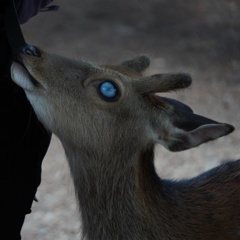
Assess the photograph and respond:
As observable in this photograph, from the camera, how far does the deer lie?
2879 millimetres

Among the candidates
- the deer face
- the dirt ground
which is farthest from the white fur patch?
the dirt ground

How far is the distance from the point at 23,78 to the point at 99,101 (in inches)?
13.3

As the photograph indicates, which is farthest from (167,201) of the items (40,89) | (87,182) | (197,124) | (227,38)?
(227,38)

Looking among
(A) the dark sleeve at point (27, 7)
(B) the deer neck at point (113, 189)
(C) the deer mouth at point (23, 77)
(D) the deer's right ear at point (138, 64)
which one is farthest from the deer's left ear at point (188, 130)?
(A) the dark sleeve at point (27, 7)

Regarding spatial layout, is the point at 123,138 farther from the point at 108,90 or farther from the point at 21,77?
the point at 21,77

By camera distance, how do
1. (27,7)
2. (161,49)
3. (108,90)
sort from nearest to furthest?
(108,90)
(27,7)
(161,49)

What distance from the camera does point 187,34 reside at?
8133 mm

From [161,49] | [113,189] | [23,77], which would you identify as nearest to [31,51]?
[23,77]

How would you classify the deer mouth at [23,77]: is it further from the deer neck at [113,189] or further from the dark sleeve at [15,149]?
the deer neck at [113,189]

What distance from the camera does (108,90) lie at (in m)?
2.87

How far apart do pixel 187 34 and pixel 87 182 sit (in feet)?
17.3

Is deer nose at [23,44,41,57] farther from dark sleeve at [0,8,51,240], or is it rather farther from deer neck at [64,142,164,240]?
deer neck at [64,142,164,240]

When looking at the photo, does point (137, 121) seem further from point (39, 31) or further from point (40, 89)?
point (39, 31)

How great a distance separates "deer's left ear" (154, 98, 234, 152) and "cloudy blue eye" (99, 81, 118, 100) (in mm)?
260
